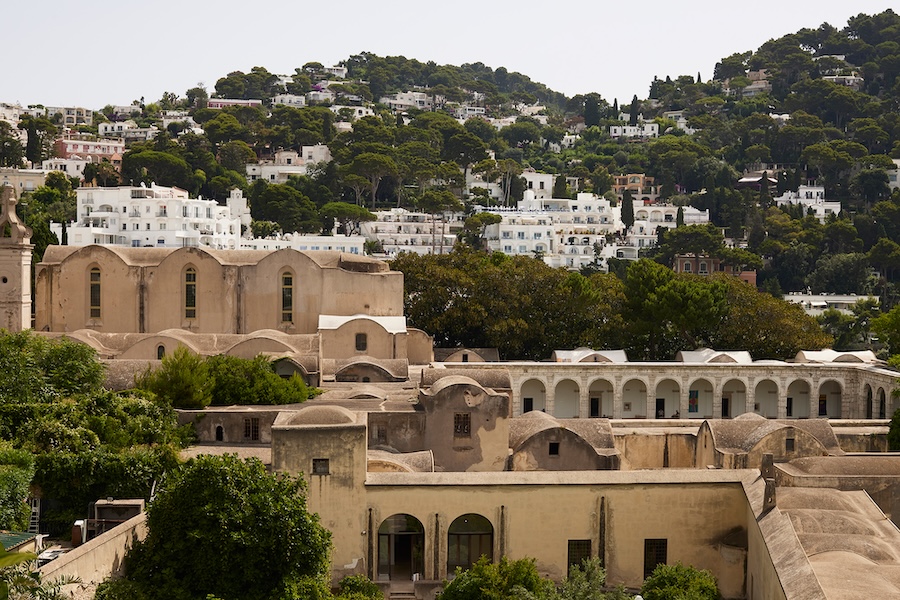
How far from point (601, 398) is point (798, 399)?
25.5 feet

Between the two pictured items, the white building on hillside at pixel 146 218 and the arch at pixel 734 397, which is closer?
the arch at pixel 734 397

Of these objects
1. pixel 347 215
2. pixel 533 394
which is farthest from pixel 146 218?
pixel 533 394

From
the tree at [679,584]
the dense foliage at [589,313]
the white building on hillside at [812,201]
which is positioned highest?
the white building on hillside at [812,201]

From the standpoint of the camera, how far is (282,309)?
4659 centimetres

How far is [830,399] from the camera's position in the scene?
51.5 m

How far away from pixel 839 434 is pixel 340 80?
152m

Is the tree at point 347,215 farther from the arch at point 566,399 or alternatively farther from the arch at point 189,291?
the arch at point 189,291

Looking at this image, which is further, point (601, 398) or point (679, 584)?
point (601, 398)

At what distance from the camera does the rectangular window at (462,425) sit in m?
31.0

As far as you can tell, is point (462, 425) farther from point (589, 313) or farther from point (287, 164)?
point (287, 164)

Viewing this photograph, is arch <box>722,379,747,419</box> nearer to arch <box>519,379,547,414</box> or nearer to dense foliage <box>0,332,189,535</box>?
arch <box>519,379,547,414</box>

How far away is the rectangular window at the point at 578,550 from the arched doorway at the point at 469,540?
1.60 meters

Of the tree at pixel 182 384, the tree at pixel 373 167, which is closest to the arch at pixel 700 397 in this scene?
the tree at pixel 182 384

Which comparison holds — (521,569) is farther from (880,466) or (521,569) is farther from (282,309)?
(282,309)
